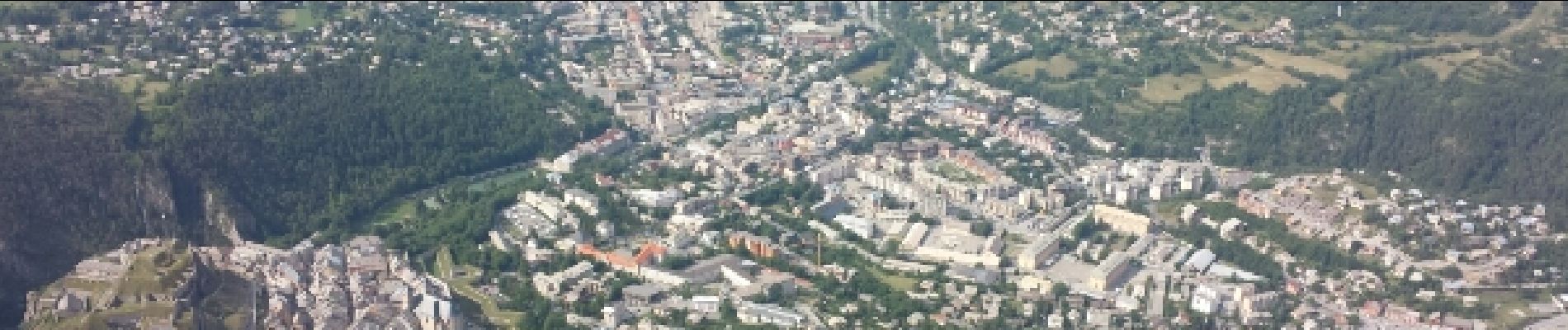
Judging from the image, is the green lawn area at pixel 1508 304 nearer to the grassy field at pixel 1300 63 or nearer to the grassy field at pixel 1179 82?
the grassy field at pixel 1300 63

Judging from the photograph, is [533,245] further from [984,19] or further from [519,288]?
[984,19]

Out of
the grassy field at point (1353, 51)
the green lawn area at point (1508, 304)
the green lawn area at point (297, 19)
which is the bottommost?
the green lawn area at point (1508, 304)

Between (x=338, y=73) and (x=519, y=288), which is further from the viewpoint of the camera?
(x=338, y=73)

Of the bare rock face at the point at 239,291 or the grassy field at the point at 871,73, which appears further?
the grassy field at the point at 871,73

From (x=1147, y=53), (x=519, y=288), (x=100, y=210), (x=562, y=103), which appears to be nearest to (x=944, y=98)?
(x=1147, y=53)

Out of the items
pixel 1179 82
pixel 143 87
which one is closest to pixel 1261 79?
pixel 1179 82

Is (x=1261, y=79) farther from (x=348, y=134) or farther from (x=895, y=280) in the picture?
(x=348, y=134)

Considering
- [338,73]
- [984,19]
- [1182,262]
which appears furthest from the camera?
[984,19]

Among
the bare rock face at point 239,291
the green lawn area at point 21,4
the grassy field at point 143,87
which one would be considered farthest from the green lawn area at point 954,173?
the green lawn area at point 21,4
